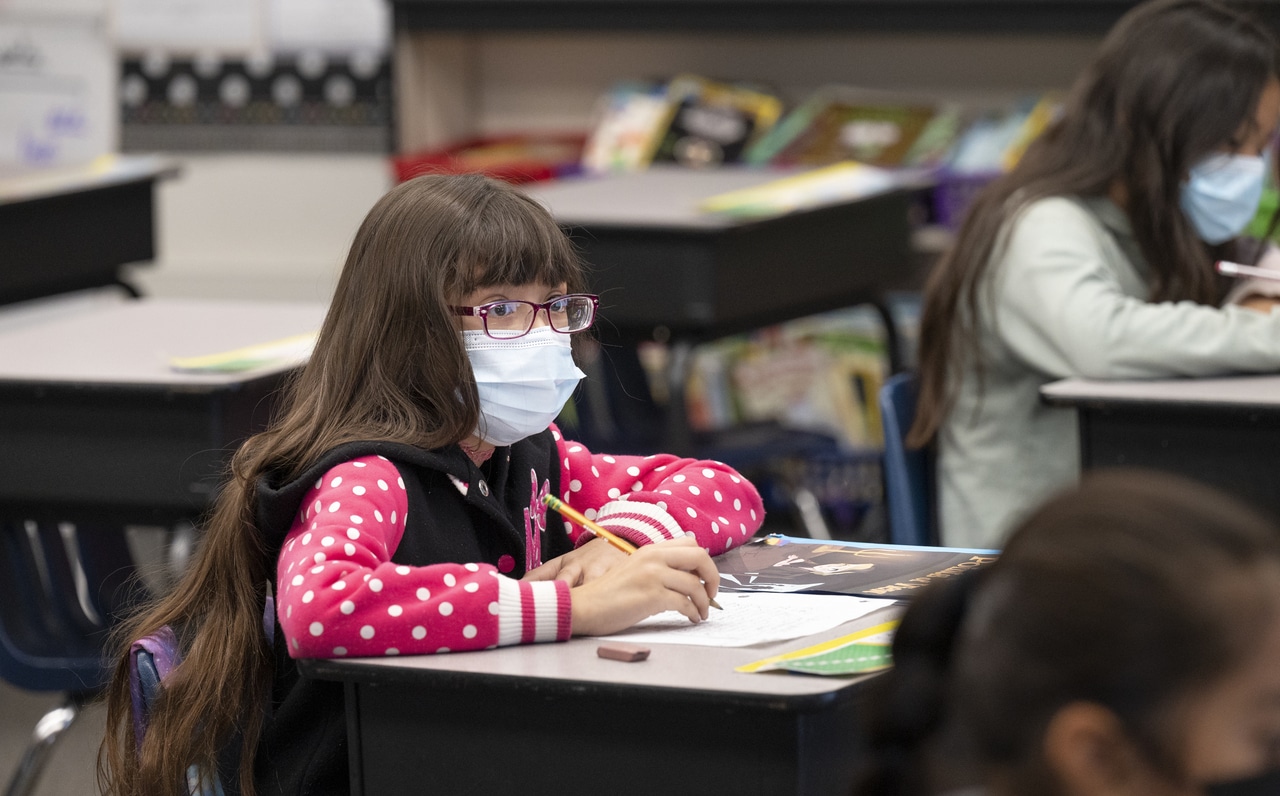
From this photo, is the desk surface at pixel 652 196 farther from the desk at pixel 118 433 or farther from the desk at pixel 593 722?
the desk at pixel 593 722

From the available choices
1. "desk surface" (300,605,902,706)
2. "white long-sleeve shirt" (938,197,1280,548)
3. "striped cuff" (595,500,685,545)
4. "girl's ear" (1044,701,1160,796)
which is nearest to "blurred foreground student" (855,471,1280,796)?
"girl's ear" (1044,701,1160,796)

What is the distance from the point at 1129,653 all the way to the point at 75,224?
335 centimetres

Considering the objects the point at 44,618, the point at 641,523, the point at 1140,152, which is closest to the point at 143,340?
the point at 44,618

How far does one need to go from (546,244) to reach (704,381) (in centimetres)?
269

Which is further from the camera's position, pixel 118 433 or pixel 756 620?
pixel 118 433

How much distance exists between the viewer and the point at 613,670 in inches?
46.3

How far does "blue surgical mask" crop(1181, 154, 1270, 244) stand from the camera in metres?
2.28

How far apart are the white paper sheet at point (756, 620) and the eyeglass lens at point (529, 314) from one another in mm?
285

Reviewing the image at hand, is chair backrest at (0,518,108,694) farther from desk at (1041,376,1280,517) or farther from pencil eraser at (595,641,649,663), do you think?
desk at (1041,376,1280,517)

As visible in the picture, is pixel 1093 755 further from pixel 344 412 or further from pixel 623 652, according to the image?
pixel 344 412

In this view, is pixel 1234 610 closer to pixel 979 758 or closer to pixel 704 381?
pixel 979 758

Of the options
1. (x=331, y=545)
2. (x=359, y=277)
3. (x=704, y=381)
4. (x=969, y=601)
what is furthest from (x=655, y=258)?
(x=969, y=601)

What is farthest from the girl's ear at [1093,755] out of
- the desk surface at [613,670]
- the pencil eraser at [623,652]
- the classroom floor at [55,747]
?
the classroom floor at [55,747]

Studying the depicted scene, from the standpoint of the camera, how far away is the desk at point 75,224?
11.3ft
